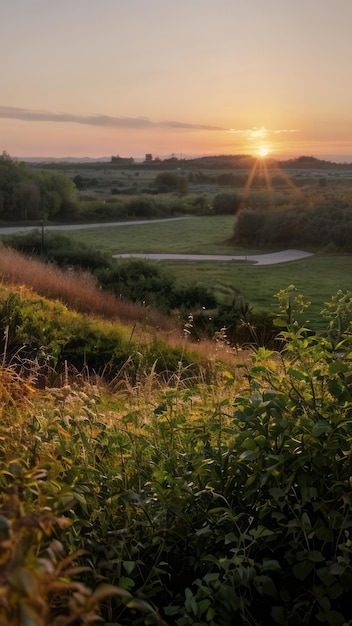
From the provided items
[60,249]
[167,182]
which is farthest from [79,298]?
[167,182]

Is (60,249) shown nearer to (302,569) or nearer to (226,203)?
(302,569)

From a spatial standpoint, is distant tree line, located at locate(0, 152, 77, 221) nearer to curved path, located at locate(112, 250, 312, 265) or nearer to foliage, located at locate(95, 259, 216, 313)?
curved path, located at locate(112, 250, 312, 265)

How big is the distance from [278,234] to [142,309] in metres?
24.7

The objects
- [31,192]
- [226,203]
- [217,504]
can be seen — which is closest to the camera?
[217,504]

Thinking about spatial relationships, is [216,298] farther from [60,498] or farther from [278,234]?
[278,234]

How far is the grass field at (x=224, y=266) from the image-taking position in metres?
25.5

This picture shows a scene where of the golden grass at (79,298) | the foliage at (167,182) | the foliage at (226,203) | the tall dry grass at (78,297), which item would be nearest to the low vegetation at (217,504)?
the golden grass at (79,298)

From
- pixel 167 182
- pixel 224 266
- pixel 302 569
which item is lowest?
pixel 224 266

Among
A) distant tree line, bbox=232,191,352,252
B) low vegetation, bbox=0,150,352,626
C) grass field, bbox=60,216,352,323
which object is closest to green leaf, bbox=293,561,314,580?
low vegetation, bbox=0,150,352,626

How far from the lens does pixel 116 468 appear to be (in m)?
3.57

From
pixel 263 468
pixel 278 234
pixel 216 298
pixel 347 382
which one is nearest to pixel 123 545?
pixel 263 468

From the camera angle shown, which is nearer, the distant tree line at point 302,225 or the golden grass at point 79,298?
the golden grass at point 79,298

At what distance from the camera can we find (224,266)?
33125mm

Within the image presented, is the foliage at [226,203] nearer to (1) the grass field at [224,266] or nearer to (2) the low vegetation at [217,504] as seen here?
(1) the grass field at [224,266]
